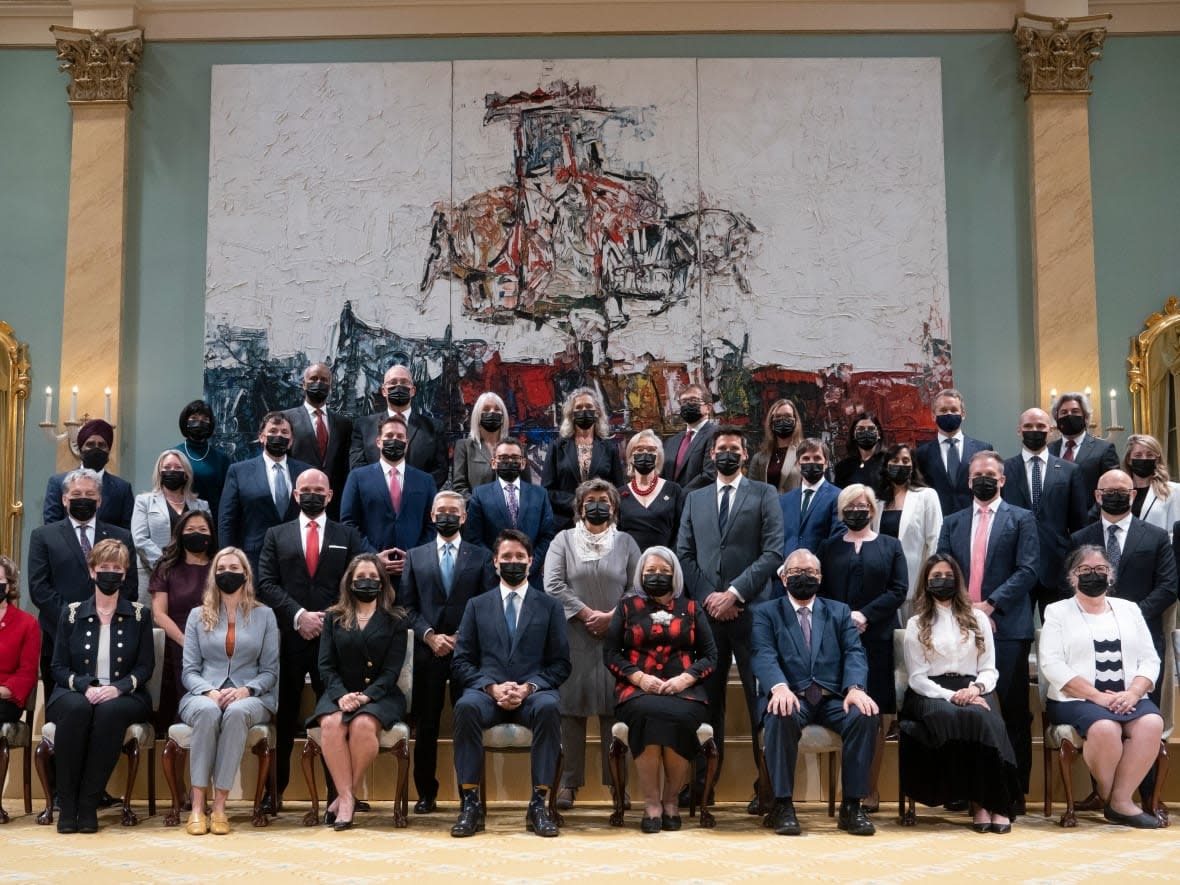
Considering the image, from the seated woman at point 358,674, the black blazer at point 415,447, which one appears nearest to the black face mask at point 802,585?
the seated woman at point 358,674

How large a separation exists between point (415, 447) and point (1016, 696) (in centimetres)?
384

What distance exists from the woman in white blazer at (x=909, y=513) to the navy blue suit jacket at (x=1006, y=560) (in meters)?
0.16

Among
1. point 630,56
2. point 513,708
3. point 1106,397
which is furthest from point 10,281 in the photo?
point 1106,397

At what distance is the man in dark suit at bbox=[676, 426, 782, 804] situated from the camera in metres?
7.45

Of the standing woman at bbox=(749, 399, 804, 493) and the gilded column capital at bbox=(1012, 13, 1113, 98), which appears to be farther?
Answer: the gilded column capital at bbox=(1012, 13, 1113, 98)

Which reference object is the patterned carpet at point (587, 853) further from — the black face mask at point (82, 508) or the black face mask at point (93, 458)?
the black face mask at point (93, 458)

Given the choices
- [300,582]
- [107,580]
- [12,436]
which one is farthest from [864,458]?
[12,436]

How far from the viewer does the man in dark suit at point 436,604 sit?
7469 millimetres

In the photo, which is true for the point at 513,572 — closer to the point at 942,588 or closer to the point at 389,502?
the point at 389,502

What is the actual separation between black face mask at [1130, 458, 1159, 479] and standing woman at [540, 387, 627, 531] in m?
2.97

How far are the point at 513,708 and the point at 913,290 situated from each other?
17.6ft

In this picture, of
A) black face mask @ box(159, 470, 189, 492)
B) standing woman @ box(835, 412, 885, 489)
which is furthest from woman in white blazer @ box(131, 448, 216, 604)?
standing woman @ box(835, 412, 885, 489)

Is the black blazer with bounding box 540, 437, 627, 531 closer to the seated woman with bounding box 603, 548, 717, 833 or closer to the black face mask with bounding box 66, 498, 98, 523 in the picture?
the seated woman with bounding box 603, 548, 717, 833

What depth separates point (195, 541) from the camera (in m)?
7.70
